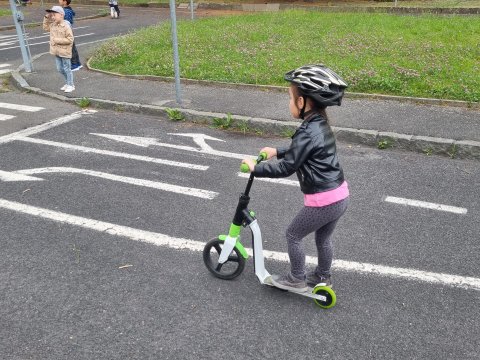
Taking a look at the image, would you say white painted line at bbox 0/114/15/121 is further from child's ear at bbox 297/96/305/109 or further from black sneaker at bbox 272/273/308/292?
child's ear at bbox 297/96/305/109

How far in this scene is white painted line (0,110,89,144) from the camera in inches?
275

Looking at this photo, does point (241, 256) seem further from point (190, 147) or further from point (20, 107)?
point (20, 107)

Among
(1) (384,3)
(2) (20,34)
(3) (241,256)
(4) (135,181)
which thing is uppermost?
(2) (20,34)

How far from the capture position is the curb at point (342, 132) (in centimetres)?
624

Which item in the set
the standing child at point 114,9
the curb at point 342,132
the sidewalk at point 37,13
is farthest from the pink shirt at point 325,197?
the standing child at point 114,9

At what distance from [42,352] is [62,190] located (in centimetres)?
261

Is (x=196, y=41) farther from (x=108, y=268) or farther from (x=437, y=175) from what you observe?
(x=108, y=268)

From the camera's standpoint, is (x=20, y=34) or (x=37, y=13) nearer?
(x=20, y=34)

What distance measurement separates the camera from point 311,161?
3035mm

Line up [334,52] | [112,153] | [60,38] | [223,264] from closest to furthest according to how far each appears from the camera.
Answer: [223,264] < [112,153] < [60,38] < [334,52]

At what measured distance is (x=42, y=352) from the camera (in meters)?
2.99

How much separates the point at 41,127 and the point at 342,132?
16.0ft

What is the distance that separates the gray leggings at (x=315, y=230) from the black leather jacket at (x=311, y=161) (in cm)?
16

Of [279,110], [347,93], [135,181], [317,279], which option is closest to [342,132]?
[279,110]
